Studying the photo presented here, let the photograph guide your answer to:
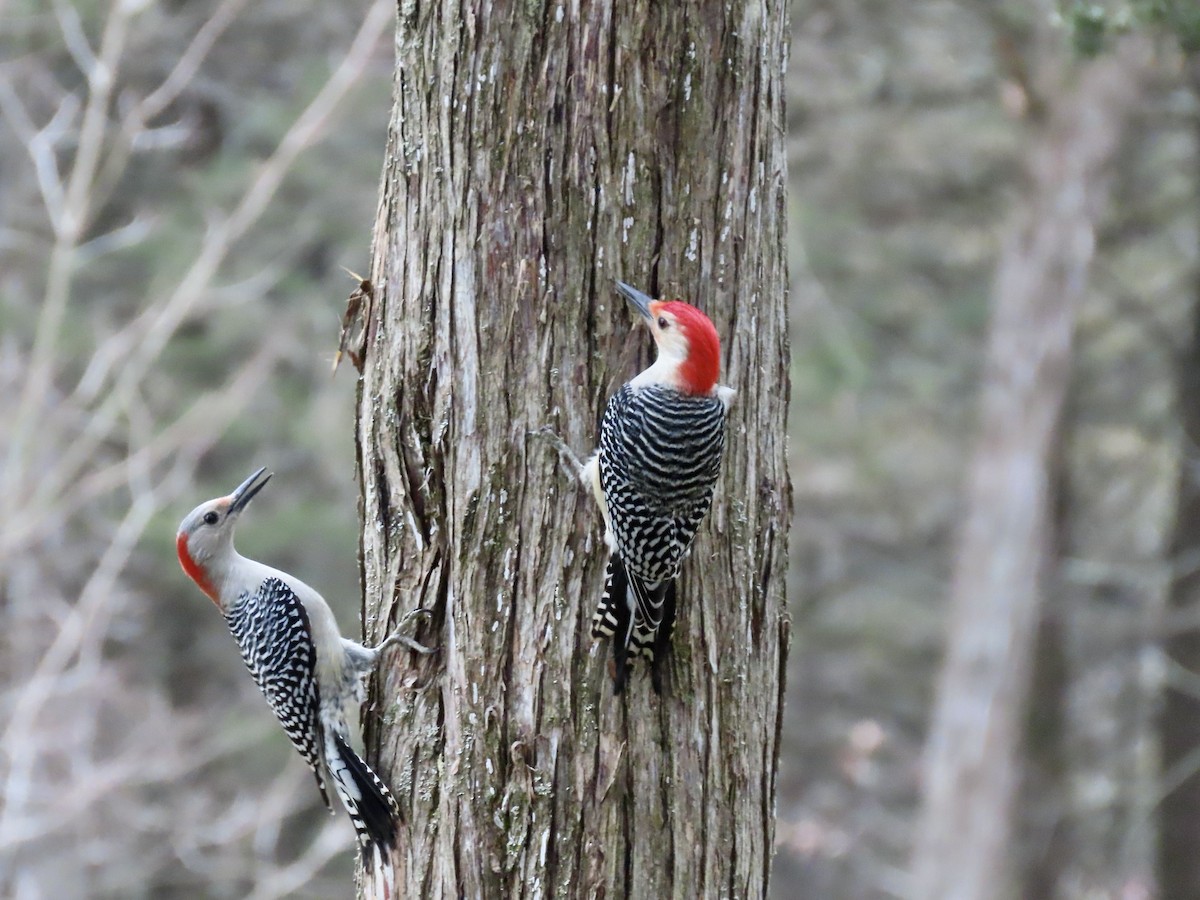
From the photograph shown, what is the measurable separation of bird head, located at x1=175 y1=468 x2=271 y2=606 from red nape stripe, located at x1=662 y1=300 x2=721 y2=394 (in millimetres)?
1767

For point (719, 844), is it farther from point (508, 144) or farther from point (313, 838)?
point (313, 838)

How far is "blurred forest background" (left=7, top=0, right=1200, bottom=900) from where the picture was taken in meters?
9.45

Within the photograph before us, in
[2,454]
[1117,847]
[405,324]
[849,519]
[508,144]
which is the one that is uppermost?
[508,144]

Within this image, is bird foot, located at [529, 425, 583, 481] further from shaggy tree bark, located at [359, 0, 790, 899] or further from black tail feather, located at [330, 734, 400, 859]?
black tail feather, located at [330, 734, 400, 859]

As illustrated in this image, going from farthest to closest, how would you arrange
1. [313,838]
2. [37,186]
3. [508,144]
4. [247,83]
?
[313,838] → [247,83] → [37,186] → [508,144]

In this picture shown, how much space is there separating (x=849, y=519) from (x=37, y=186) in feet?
30.9

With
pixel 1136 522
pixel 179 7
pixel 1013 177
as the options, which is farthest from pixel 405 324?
pixel 1136 522

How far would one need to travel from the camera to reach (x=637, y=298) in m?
2.86

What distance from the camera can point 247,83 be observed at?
13.0 m

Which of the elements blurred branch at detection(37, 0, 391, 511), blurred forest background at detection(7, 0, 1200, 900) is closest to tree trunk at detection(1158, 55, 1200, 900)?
blurred forest background at detection(7, 0, 1200, 900)

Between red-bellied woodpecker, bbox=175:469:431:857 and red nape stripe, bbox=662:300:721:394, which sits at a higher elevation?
red nape stripe, bbox=662:300:721:394

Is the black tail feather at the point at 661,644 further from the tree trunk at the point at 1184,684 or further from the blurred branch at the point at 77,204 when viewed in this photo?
the tree trunk at the point at 1184,684

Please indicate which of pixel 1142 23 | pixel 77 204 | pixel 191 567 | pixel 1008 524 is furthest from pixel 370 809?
pixel 1008 524

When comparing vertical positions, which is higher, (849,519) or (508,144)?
(508,144)
